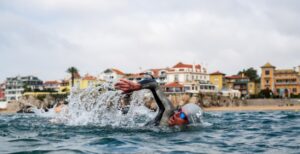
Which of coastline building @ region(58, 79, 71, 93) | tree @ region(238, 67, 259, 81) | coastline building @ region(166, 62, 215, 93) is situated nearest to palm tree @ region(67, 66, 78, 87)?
coastline building @ region(58, 79, 71, 93)

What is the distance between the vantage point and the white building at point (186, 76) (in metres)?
128

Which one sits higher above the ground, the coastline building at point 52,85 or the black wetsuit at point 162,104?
the coastline building at point 52,85

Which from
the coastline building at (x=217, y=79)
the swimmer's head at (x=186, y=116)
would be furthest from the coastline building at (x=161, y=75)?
the swimmer's head at (x=186, y=116)

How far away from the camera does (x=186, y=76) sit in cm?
13138

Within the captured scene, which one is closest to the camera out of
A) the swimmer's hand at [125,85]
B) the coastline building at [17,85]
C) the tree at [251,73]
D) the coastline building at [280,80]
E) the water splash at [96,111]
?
the swimmer's hand at [125,85]

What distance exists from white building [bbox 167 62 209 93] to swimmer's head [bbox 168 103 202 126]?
112 meters

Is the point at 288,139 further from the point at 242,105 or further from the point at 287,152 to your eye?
the point at 242,105

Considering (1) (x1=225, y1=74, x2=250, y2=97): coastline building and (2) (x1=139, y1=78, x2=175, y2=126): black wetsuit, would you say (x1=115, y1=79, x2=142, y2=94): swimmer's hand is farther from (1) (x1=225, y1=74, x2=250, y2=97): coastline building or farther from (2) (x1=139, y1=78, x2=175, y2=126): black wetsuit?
(1) (x1=225, y1=74, x2=250, y2=97): coastline building

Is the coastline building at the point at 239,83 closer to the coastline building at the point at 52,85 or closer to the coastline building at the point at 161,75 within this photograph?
the coastline building at the point at 161,75

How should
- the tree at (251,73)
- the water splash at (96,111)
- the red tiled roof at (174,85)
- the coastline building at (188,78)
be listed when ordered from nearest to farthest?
the water splash at (96,111), the red tiled roof at (174,85), the coastline building at (188,78), the tree at (251,73)

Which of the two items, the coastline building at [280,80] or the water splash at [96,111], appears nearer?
the water splash at [96,111]

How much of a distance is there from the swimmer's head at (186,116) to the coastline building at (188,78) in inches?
4371

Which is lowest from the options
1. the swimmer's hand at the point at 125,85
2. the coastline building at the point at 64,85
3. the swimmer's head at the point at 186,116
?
the swimmer's head at the point at 186,116

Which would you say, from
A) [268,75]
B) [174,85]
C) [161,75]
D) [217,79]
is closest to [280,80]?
[268,75]
